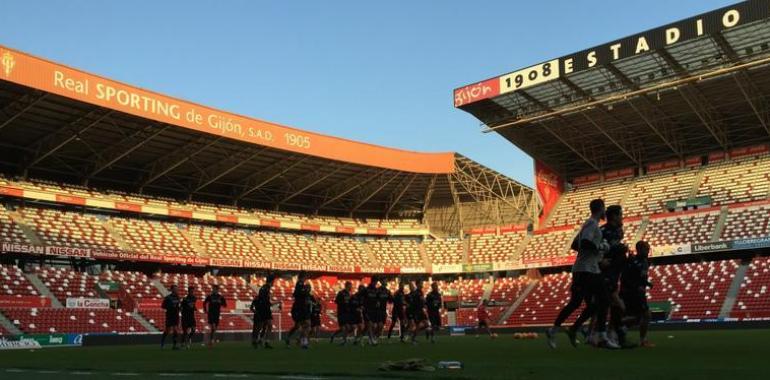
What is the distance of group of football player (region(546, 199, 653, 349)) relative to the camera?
10.1 meters

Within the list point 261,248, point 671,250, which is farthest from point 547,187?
point 261,248

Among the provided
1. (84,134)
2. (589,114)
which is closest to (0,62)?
(84,134)

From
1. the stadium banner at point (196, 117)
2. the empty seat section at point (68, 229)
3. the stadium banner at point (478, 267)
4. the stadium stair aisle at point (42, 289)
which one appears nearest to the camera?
the stadium banner at point (196, 117)

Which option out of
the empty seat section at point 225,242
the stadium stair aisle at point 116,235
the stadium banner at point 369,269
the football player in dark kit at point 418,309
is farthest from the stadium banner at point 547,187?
the football player in dark kit at point 418,309

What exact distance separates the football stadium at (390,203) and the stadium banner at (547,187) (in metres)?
0.34

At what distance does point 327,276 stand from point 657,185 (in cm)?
2640

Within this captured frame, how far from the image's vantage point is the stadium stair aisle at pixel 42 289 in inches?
1511

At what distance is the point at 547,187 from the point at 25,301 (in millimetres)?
40204

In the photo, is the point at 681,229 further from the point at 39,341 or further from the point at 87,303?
the point at 39,341

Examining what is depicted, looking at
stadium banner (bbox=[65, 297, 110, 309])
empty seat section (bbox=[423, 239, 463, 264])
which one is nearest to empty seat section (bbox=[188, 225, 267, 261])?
stadium banner (bbox=[65, 297, 110, 309])

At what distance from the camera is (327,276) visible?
57562 mm

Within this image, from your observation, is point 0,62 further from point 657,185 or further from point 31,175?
point 657,185

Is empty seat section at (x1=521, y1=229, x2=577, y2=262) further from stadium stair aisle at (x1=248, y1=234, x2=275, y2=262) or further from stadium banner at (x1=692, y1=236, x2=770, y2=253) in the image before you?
stadium stair aisle at (x1=248, y1=234, x2=275, y2=262)

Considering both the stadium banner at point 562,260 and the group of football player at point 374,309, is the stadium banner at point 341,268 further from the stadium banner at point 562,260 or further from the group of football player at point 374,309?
the group of football player at point 374,309
